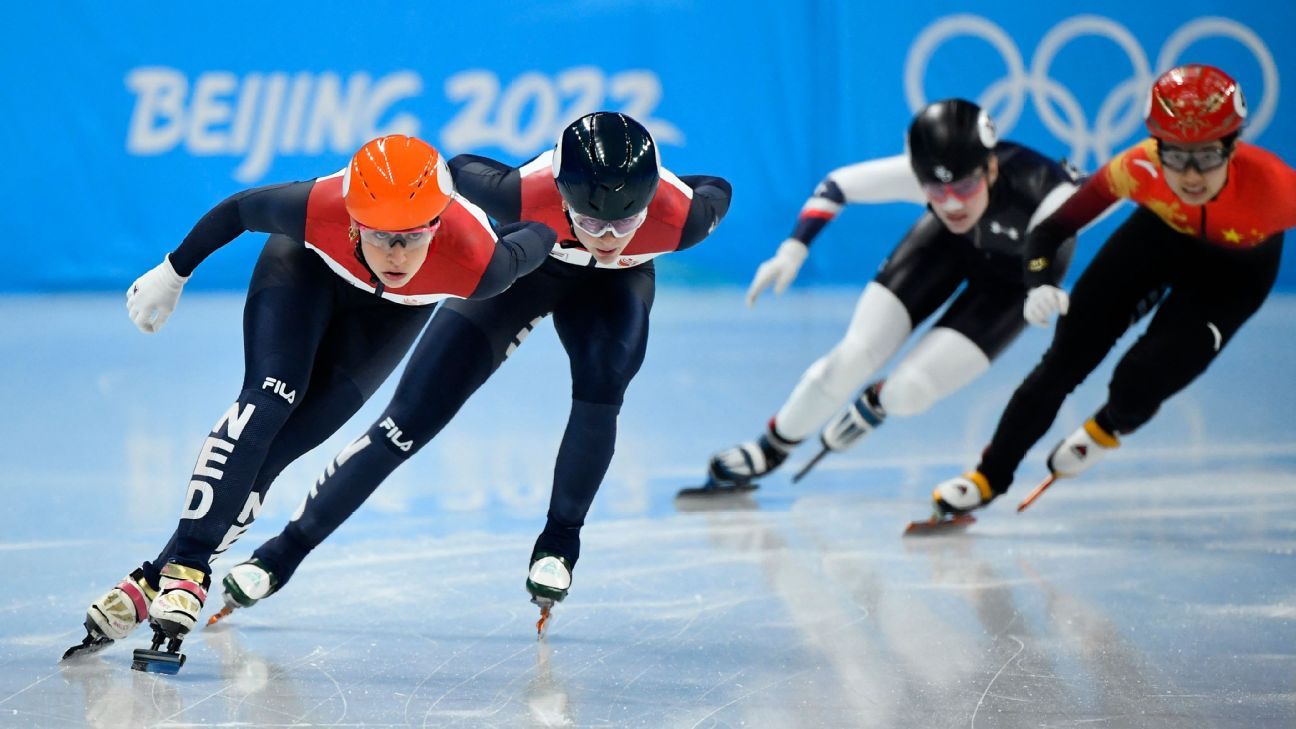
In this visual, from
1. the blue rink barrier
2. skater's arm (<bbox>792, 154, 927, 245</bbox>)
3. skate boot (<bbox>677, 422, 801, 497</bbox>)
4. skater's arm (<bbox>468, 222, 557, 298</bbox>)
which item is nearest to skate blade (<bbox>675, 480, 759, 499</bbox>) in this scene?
skate boot (<bbox>677, 422, 801, 497</bbox>)

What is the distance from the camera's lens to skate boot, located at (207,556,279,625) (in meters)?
4.02

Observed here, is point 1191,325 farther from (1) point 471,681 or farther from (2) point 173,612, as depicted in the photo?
(2) point 173,612

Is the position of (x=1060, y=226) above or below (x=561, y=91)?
above

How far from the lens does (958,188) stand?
5.42 metres

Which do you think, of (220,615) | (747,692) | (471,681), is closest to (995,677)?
(747,692)

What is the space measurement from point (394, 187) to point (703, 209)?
3.53 ft

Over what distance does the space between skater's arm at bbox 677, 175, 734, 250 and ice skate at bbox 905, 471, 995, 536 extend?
4.90 ft

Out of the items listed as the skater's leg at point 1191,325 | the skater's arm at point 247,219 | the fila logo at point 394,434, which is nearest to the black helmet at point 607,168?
the skater's arm at point 247,219

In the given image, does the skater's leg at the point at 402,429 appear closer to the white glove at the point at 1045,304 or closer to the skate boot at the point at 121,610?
the skate boot at the point at 121,610

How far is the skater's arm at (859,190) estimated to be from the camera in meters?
5.78

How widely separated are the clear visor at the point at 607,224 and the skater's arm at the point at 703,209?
0.95ft

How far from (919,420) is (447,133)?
15.3ft

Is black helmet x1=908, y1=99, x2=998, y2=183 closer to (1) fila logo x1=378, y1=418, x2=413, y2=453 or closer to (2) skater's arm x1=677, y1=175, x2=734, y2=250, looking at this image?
(2) skater's arm x1=677, y1=175, x2=734, y2=250

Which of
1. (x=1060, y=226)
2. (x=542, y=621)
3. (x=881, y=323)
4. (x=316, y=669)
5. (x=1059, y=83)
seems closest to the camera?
(x=316, y=669)
